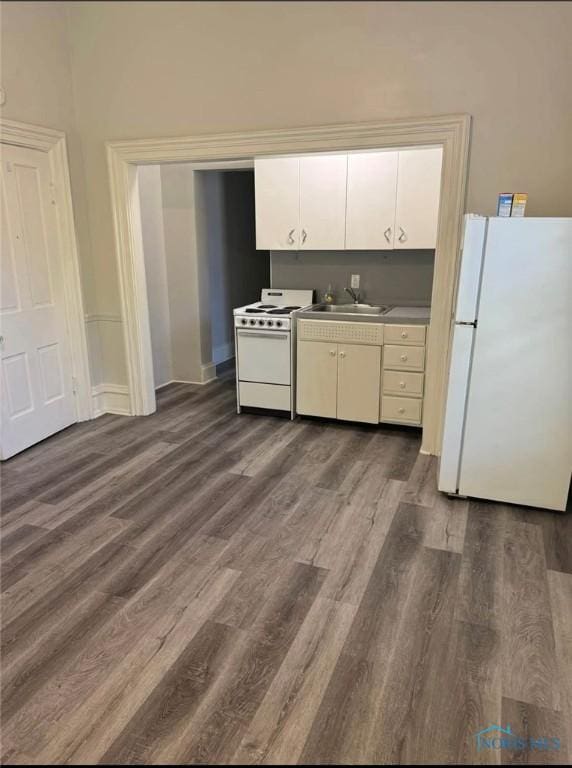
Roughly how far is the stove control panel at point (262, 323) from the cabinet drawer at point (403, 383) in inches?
35.5

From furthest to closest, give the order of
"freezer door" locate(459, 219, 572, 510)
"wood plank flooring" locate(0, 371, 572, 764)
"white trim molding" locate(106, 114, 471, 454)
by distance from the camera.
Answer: "white trim molding" locate(106, 114, 471, 454) → "freezer door" locate(459, 219, 572, 510) → "wood plank flooring" locate(0, 371, 572, 764)

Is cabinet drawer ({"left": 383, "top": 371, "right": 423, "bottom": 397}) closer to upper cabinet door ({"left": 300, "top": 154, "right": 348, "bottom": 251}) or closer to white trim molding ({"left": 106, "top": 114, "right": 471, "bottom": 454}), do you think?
white trim molding ({"left": 106, "top": 114, "right": 471, "bottom": 454})

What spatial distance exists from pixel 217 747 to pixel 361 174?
12.5 feet

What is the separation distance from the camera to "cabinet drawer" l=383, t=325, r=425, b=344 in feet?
12.4

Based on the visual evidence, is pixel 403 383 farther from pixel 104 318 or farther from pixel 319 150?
pixel 104 318

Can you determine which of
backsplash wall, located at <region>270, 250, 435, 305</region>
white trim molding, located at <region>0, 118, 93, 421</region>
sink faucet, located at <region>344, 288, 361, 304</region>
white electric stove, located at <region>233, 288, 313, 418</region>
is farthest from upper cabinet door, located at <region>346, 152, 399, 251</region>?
white trim molding, located at <region>0, 118, 93, 421</region>

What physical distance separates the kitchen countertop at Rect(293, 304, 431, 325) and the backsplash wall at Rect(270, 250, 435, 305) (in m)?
0.29

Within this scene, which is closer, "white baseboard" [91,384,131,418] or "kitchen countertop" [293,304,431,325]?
"kitchen countertop" [293,304,431,325]

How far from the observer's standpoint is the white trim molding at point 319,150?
3100mm

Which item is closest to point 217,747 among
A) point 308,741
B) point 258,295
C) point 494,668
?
point 308,741

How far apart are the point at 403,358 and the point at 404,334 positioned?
0.18 metres

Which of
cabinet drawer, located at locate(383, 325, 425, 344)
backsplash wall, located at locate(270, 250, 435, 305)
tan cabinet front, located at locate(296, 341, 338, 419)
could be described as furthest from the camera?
backsplash wall, located at locate(270, 250, 435, 305)

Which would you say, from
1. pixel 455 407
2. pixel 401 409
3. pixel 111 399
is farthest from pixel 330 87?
pixel 111 399

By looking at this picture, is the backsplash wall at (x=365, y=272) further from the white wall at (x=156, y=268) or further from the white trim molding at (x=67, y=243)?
the white trim molding at (x=67, y=243)
